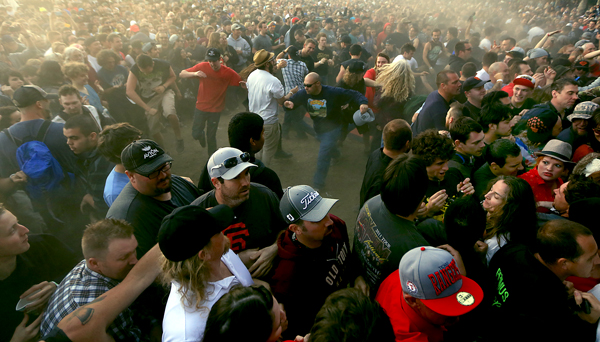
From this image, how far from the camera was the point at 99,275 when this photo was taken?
6.40 ft

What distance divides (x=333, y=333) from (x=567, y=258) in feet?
5.59

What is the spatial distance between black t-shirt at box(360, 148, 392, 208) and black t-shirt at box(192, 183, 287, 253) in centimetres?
100

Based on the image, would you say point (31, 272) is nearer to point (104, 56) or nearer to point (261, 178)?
point (261, 178)

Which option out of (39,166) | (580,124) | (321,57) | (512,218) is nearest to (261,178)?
(512,218)

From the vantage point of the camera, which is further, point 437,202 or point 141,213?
point 437,202

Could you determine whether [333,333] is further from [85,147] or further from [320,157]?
[320,157]

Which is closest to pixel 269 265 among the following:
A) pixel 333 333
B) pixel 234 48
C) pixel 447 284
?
pixel 333 333

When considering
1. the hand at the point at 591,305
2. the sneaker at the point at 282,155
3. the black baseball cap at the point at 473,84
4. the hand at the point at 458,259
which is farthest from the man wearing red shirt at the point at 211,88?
the hand at the point at 591,305

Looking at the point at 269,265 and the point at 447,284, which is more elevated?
the point at 447,284

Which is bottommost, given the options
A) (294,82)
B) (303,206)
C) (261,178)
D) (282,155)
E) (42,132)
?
(282,155)

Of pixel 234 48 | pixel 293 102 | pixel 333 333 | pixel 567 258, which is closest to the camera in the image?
pixel 333 333

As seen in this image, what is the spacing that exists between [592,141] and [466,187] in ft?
Answer: 7.75

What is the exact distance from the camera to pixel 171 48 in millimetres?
9195

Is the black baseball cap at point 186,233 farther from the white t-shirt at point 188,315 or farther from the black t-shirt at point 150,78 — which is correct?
the black t-shirt at point 150,78
